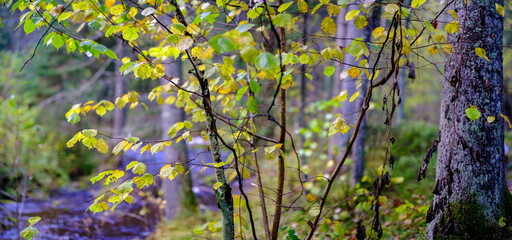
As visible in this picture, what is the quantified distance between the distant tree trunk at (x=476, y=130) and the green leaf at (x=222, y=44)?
187 centimetres

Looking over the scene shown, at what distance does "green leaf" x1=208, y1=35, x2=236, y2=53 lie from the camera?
4.26ft

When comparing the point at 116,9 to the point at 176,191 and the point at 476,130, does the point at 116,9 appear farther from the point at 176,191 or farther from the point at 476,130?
the point at 176,191

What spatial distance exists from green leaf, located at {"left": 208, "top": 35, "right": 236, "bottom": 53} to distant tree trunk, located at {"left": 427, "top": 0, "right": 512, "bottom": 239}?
1867mm

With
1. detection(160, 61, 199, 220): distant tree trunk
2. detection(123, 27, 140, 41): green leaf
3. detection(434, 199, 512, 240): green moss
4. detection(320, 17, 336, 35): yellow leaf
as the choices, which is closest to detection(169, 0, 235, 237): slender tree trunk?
detection(123, 27, 140, 41): green leaf

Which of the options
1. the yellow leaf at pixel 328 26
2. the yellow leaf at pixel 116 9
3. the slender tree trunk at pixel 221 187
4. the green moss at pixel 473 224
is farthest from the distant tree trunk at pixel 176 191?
the green moss at pixel 473 224

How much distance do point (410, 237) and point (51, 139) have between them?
8788 millimetres

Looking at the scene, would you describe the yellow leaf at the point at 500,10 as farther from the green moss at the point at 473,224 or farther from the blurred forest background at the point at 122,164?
the green moss at the point at 473,224

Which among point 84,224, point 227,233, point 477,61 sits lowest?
point 84,224

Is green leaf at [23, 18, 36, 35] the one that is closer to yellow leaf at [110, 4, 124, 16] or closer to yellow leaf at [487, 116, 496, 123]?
yellow leaf at [110, 4, 124, 16]

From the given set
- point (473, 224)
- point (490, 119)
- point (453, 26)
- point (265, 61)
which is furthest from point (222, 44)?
point (473, 224)

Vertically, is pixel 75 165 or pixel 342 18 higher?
pixel 342 18

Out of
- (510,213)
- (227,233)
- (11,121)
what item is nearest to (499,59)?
(510,213)

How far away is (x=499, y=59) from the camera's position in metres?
2.41

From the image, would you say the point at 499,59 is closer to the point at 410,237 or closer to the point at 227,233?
the point at 410,237
